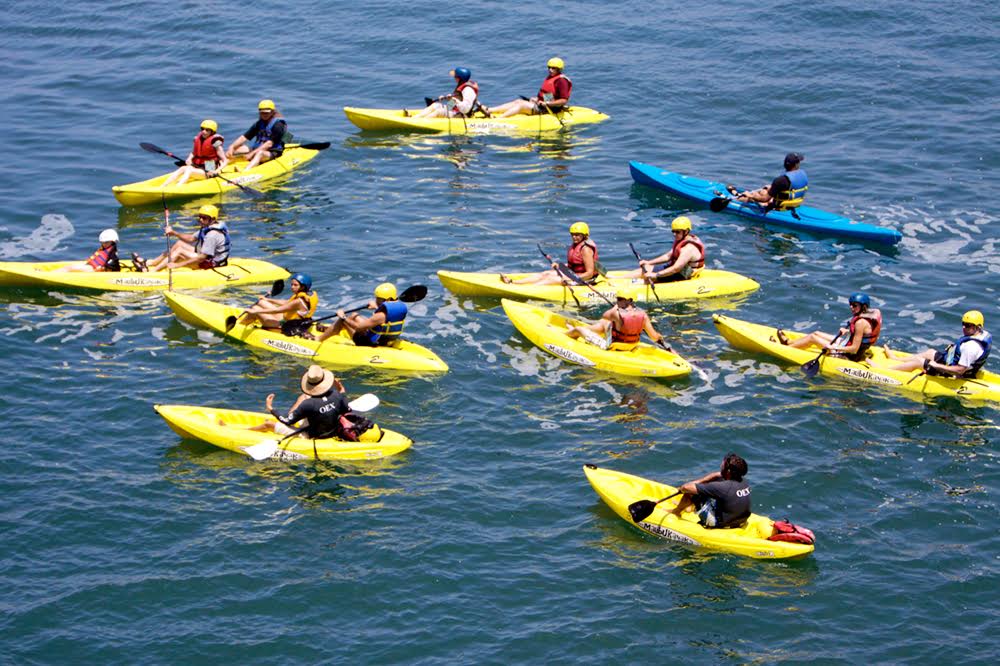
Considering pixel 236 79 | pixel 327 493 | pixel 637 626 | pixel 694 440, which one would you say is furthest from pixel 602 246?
pixel 236 79

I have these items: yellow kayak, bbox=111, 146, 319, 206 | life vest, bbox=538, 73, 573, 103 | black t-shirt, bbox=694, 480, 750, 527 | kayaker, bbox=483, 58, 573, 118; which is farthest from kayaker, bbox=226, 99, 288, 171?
black t-shirt, bbox=694, 480, 750, 527

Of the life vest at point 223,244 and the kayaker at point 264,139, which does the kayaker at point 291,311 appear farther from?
the kayaker at point 264,139

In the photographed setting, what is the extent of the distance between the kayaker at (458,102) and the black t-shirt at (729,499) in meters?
18.6

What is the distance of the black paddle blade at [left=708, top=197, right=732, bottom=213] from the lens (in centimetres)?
2783

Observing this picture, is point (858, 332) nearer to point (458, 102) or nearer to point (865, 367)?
point (865, 367)

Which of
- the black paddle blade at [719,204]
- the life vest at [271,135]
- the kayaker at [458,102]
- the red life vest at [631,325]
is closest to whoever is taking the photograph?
the red life vest at [631,325]

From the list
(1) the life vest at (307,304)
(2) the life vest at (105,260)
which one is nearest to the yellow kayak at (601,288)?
(1) the life vest at (307,304)

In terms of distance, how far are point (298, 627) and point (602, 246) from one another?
14049 millimetres

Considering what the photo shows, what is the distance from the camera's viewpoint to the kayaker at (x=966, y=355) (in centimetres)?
1989

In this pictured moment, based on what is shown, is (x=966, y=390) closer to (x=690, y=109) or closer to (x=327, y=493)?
(x=327, y=493)

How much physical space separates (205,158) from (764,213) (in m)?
13.4

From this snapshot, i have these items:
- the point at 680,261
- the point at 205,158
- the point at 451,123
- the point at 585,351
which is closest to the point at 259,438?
the point at 585,351

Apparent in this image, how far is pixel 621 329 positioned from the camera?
2108cm

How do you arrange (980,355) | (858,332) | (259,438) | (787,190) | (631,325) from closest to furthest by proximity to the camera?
(259,438) < (980,355) < (858,332) < (631,325) < (787,190)
